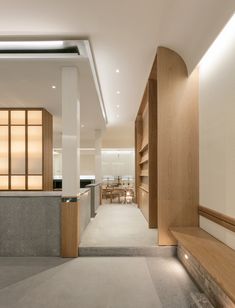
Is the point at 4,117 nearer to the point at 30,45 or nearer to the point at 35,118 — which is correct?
the point at 35,118

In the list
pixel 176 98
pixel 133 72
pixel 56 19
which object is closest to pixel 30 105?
pixel 133 72

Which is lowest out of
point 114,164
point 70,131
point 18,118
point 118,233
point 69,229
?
point 118,233

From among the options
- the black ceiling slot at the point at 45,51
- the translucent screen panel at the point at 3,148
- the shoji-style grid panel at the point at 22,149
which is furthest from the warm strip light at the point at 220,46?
the translucent screen panel at the point at 3,148

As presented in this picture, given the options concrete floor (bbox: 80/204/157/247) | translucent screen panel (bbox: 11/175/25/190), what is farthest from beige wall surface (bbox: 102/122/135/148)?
concrete floor (bbox: 80/204/157/247)

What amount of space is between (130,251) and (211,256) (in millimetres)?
1545

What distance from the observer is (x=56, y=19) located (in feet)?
10.00

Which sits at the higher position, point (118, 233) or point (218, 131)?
point (218, 131)

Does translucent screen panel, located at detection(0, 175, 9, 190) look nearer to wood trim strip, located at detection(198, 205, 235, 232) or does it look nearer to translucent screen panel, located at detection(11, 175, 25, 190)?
translucent screen panel, located at detection(11, 175, 25, 190)

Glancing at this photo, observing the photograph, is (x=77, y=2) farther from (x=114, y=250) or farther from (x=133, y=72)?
(x=114, y=250)

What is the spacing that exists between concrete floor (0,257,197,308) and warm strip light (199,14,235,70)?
287 centimetres

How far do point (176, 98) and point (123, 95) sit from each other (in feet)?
8.51

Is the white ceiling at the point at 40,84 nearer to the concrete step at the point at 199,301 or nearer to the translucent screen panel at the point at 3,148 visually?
the translucent screen panel at the point at 3,148

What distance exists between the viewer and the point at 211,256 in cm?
253

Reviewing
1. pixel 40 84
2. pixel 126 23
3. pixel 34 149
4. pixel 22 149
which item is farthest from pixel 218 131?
pixel 22 149
